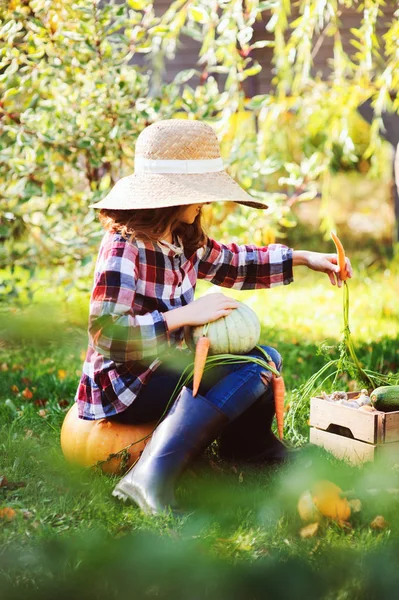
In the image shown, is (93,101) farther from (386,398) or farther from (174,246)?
(386,398)

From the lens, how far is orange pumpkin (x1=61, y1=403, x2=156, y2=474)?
8.66 ft

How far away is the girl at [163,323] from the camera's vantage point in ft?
7.89

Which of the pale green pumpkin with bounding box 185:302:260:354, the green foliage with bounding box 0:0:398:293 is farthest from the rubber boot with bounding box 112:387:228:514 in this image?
the green foliage with bounding box 0:0:398:293

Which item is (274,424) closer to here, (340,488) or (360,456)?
(360,456)

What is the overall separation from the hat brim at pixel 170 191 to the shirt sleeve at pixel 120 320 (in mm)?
171

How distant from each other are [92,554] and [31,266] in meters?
2.26

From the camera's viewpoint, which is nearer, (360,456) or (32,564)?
(32,564)

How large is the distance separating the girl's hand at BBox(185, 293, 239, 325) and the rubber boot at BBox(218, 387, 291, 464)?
365mm

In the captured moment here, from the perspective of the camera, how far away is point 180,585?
1.93 m

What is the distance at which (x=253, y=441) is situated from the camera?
2.74 meters

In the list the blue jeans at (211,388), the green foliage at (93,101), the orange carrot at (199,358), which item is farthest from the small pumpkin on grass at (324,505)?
the green foliage at (93,101)

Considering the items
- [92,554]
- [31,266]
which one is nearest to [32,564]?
[92,554]

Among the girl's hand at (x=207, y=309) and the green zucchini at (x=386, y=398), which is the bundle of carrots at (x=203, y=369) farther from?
the green zucchini at (x=386, y=398)

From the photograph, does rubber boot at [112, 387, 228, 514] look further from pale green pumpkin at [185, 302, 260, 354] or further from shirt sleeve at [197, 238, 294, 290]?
shirt sleeve at [197, 238, 294, 290]
